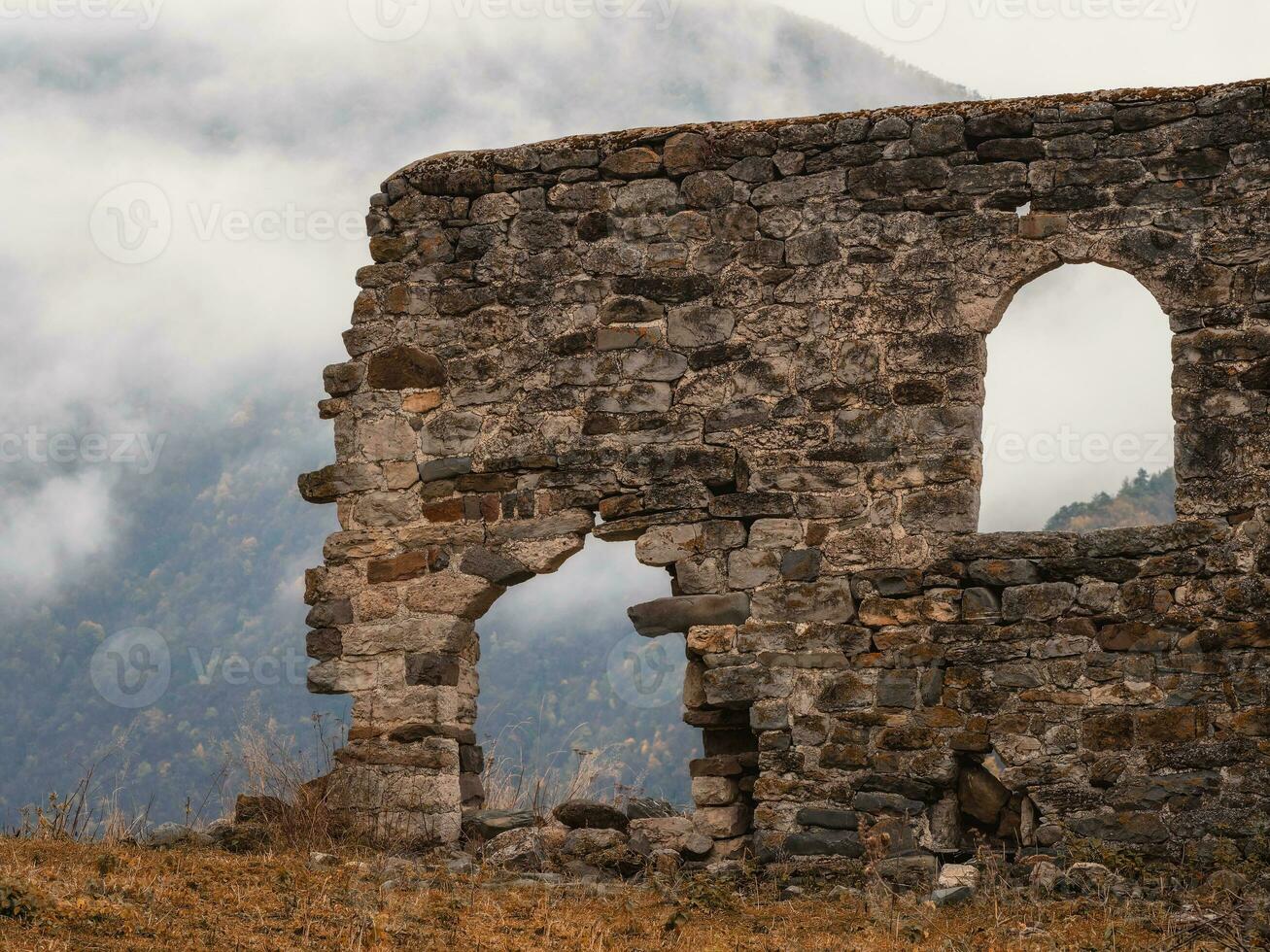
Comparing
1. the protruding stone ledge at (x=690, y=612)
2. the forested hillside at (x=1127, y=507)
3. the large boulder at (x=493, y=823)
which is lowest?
the large boulder at (x=493, y=823)

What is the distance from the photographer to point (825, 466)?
24.4 feet

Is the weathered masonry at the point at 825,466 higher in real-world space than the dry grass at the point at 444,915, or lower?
higher

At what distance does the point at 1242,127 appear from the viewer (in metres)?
7.22

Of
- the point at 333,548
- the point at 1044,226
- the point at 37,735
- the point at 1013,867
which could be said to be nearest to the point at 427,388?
the point at 333,548

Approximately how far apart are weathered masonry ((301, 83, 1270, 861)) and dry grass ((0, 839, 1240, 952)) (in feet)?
2.69

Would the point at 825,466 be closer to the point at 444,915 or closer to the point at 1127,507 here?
the point at 444,915

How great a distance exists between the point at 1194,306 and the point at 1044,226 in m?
0.78

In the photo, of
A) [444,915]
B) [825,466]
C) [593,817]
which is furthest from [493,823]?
[825,466]

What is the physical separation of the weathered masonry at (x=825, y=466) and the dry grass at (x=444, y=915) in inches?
32.3

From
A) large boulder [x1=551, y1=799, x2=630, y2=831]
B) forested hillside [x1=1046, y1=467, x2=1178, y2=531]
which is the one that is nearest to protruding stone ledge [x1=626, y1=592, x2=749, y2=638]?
large boulder [x1=551, y1=799, x2=630, y2=831]

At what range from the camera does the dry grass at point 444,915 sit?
5.15 m

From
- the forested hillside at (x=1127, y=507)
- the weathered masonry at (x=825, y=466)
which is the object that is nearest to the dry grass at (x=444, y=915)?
the weathered masonry at (x=825, y=466)

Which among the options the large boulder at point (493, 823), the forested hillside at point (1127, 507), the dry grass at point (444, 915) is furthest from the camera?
the forested hillside at point (1127, 507)

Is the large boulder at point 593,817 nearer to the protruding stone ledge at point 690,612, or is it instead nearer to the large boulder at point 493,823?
the large boulder at point 493,823
